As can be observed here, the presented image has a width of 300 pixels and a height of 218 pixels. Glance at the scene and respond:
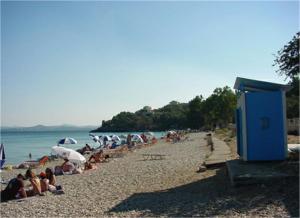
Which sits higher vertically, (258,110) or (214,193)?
(258,110)

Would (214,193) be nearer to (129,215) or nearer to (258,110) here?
(129,215)

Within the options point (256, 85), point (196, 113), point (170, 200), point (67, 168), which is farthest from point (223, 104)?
point (170, 200)

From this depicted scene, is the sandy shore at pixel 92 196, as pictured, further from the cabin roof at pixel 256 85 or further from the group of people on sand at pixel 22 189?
the cabin roof at pixel 256 85

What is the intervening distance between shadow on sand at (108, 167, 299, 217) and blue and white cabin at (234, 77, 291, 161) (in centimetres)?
194

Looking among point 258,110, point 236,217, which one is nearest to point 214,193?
point 236,217

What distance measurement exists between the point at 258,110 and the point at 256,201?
4.28 metres

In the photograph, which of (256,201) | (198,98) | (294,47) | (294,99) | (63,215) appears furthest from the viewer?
(198,98)

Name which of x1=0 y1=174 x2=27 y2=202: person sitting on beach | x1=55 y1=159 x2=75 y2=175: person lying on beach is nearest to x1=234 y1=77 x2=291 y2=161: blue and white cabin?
x1=0 y1=174 x2=27 y2=202: person sitting on beach

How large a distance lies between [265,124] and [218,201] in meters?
4.10

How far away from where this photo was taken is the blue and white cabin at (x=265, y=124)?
480 inches

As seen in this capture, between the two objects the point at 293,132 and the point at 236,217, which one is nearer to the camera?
the point at 236,217

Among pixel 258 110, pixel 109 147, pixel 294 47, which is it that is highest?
pixel 294 47

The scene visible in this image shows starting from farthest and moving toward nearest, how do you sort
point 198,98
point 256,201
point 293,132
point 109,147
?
point 198,98
point 109,147
point 293,132
point 256,201

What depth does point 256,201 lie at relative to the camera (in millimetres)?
8586
